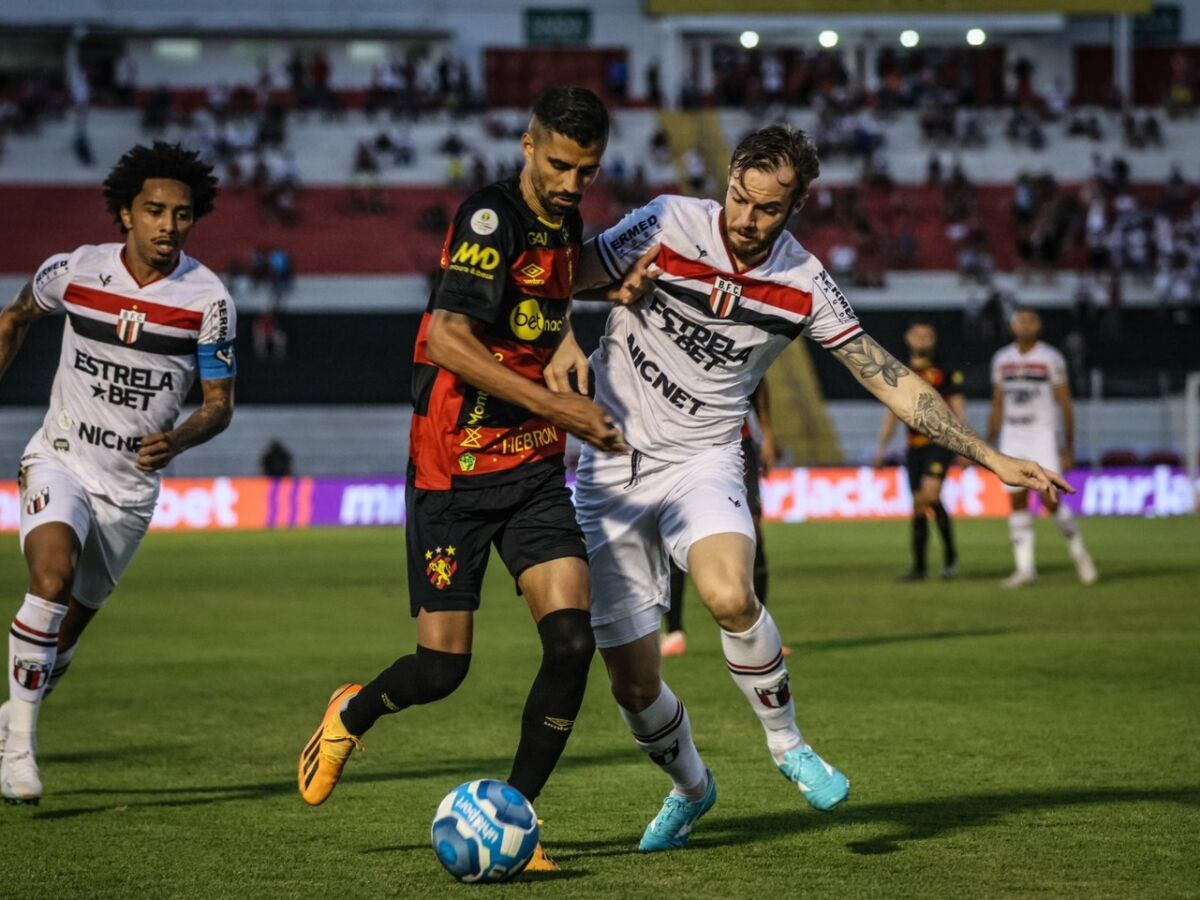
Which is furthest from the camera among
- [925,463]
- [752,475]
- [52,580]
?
[925,463]

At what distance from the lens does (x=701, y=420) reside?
6.45m

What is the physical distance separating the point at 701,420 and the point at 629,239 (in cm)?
69

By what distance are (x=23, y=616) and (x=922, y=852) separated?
11.7ft

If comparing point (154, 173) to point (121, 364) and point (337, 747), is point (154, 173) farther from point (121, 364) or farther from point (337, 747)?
point (337, 747)

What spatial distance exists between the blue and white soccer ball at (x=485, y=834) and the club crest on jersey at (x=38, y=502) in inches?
96.5

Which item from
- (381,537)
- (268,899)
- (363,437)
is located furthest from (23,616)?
(363,437)

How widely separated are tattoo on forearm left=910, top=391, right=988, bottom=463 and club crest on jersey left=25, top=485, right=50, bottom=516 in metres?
3.43

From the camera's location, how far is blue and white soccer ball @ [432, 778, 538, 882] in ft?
18.2

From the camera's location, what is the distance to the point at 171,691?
11.2 metres

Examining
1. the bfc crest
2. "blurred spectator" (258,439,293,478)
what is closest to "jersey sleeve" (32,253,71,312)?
→ the bfc crest

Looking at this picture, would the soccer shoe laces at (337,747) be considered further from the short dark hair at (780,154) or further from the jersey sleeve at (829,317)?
the short dark hair at (780,154)

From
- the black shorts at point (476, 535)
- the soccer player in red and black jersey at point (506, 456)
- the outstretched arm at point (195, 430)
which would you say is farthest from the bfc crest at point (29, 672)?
the black shorts at point (476, 535)

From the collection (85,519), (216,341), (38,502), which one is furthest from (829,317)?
(38,502)

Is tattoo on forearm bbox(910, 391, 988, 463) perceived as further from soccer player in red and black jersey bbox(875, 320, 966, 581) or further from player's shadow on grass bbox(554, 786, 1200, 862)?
soccer player in red and black jersey bbox(875, 320, 966, 581)
